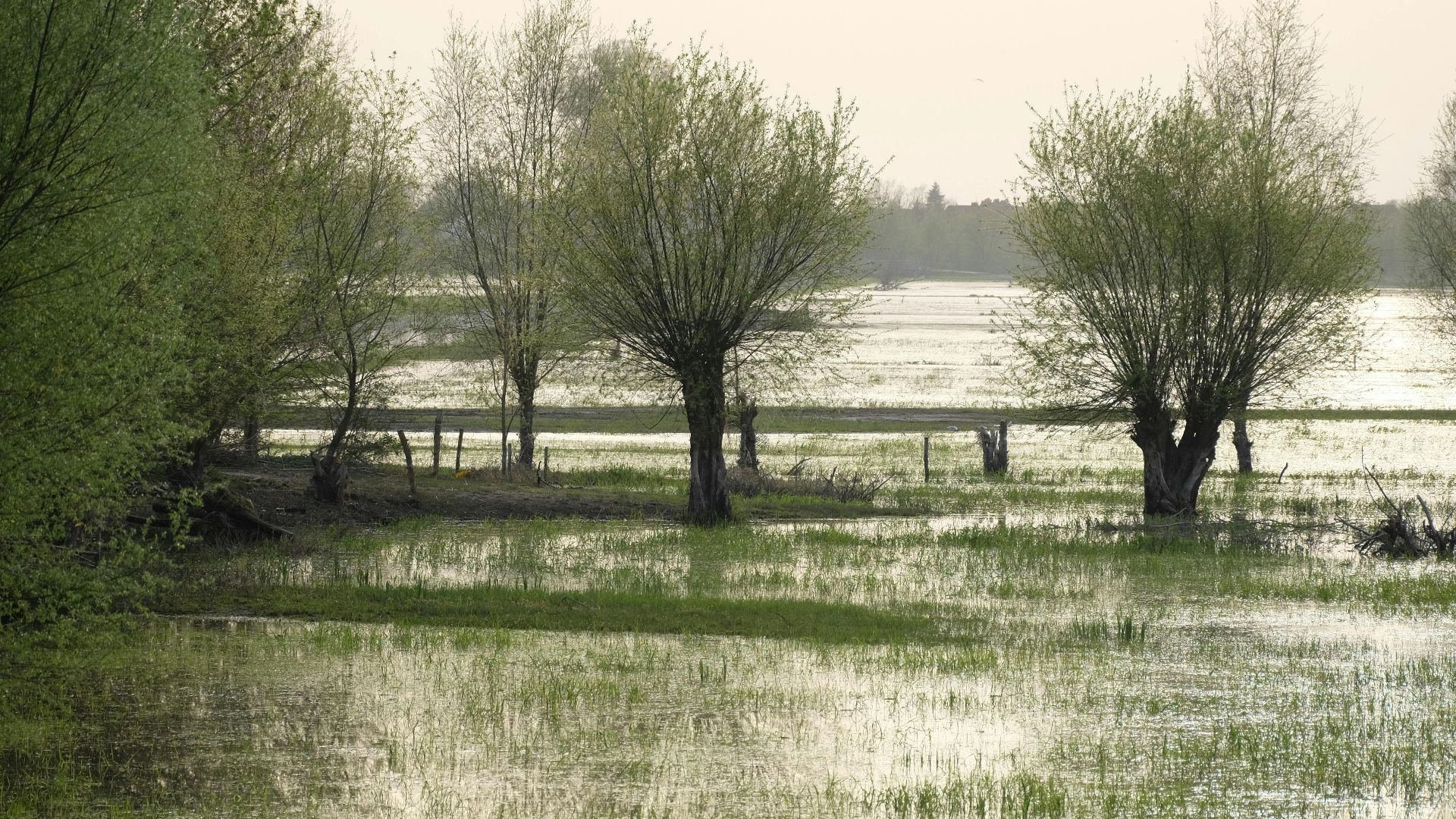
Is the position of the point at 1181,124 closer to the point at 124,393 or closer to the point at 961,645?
the point at 961,645

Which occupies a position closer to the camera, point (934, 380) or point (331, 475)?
point (331, 475)

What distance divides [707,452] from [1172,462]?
1033 centimetres

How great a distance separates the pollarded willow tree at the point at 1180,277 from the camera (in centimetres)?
2930

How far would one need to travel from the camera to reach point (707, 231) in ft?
88.3

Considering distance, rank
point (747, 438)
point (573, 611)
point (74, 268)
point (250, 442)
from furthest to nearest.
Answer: point (747, 438), point (250, 442), point (573, 611), point (74, 268)

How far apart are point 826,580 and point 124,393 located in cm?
1150

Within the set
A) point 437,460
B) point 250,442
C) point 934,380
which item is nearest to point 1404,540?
A: point 437,460

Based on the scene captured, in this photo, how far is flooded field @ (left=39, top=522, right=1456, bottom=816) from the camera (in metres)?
10.9

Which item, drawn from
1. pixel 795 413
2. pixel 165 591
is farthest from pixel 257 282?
pixel 795 413

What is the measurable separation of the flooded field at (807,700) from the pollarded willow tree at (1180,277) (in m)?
8.16

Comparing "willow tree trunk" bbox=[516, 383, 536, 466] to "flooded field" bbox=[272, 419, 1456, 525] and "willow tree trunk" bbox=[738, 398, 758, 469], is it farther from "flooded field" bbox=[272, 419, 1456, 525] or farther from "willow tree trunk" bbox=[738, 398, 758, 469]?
"willow tree trunk" bbox=[738, 398, 758, 469]

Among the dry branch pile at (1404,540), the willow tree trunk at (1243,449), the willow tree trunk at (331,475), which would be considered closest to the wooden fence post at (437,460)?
the willow tree trunk at (331,475)

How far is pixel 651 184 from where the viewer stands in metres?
26.7

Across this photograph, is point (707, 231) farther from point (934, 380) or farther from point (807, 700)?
point (934, 380)
